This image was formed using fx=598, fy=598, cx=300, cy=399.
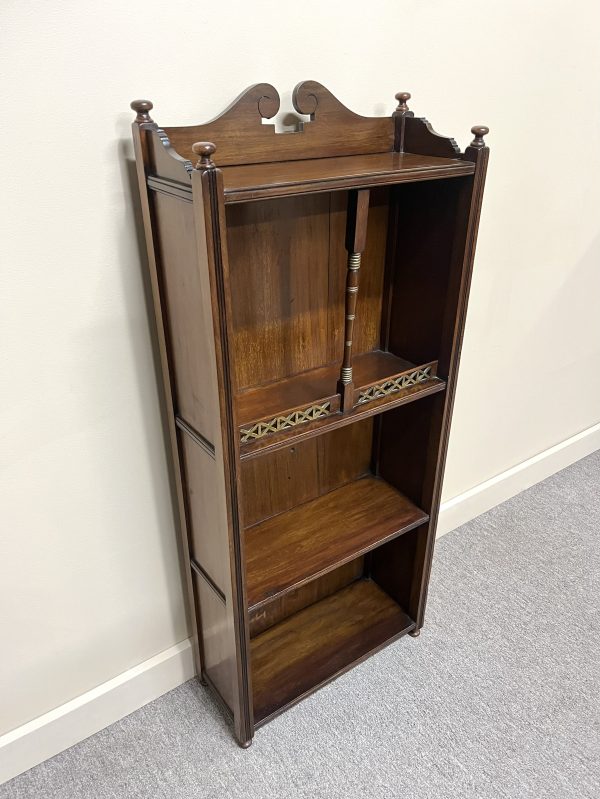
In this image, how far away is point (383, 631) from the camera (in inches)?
50.1

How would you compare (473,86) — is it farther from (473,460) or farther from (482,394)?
(473,460)

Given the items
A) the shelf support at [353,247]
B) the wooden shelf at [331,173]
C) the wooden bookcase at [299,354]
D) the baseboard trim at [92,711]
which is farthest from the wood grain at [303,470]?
the wooden shelf at [331,173]

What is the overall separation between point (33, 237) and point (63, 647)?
69 cm

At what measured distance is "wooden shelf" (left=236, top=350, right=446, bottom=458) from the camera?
0.85 m

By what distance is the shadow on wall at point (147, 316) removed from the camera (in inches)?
30.6

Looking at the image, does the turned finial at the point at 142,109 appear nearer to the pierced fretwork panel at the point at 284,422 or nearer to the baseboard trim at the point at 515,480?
the pierced fretwork panel at the point at 284,422

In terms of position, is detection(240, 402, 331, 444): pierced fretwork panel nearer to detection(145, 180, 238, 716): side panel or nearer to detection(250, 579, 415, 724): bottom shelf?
detection(145, 180, 238, 716): side panel

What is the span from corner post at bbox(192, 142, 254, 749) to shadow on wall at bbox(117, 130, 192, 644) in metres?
0.12

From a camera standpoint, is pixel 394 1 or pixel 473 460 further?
pixel 473 460

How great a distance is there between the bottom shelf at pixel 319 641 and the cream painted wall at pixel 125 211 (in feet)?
0.71

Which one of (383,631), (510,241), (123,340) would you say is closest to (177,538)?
(123,340)

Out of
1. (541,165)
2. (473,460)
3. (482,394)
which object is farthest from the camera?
(473,460)

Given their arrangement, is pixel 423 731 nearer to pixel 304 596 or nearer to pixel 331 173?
pixel 304 596


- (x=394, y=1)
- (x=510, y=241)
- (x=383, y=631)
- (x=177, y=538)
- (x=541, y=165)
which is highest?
(x=394, y=1)
